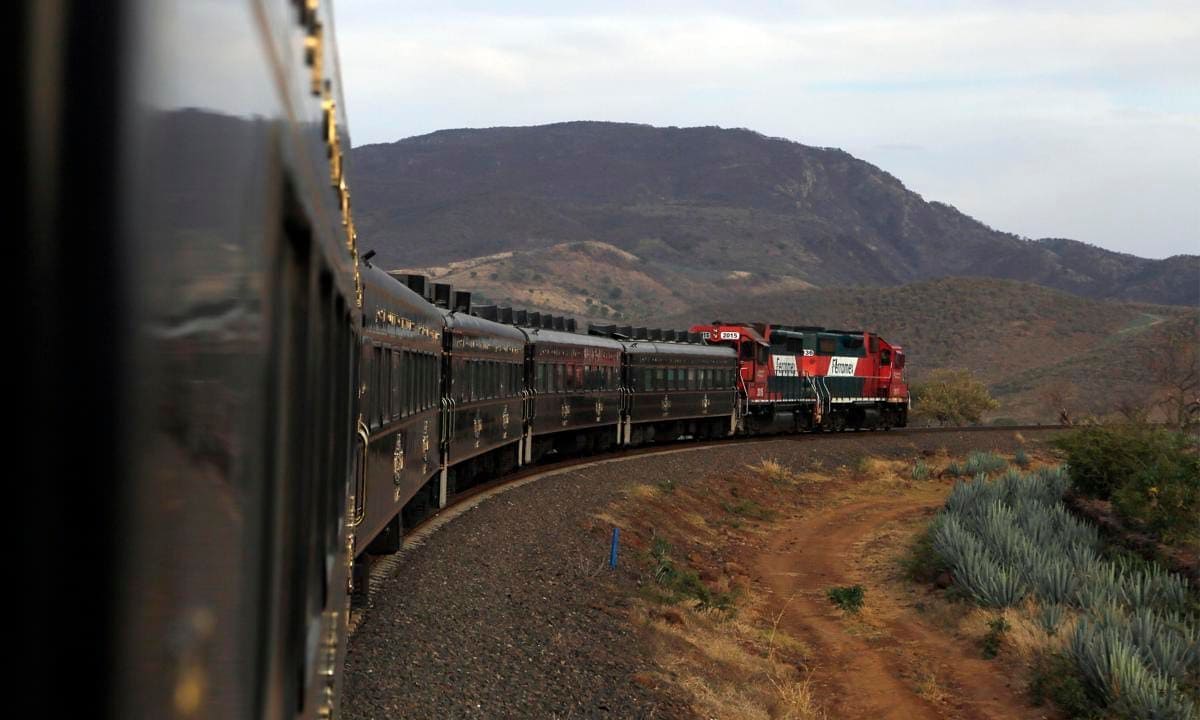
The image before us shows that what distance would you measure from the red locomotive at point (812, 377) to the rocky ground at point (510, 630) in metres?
22.8

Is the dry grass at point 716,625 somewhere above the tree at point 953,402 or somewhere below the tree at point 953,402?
below

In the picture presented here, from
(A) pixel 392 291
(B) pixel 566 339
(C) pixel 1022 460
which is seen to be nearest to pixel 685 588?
(A) pixel 392 291

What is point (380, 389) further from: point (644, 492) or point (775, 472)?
point (775, 472)

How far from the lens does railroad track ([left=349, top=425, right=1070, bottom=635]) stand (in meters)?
Result: 14.5

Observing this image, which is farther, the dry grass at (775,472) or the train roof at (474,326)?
the dry grass at (775,472)

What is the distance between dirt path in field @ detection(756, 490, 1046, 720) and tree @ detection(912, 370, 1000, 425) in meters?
42.1

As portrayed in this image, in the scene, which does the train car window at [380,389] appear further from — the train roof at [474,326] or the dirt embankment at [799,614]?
the train roof at [474,326]

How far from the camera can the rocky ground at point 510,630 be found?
10688 mm

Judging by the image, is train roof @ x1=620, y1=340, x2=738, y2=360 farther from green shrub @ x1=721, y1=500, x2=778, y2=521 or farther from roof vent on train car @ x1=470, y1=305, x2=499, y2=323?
roof vent on train car @ x1=470, y1=305, x2=499, y2=323

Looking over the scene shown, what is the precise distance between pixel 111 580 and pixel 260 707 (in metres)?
1.25

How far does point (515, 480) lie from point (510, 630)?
1270 cm

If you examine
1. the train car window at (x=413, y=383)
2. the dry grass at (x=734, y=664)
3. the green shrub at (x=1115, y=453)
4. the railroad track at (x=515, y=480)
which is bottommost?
the dry grass at (x=734, y=664)

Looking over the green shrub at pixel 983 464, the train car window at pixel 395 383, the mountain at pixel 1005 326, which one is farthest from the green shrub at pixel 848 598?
the mountain at pixel 1005 326

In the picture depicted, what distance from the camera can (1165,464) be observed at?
924 inches
